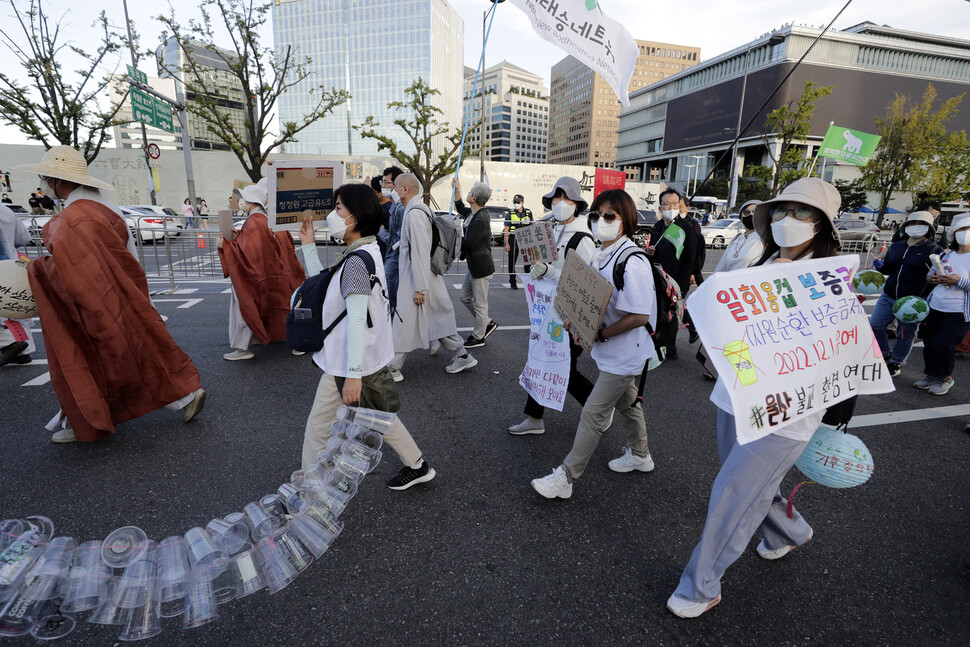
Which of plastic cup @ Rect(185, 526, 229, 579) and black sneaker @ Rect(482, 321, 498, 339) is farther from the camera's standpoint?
black sneaker @ Rect(482, 321, 498, 339)

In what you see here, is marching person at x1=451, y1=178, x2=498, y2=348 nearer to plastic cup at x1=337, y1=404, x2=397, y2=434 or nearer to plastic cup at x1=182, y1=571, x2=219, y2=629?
plastic cup at x1=337, y1=404, x2=397, y2=434

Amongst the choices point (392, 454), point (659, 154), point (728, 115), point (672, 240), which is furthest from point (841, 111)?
point (392, 454)

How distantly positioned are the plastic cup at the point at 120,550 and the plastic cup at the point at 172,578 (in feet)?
0.28

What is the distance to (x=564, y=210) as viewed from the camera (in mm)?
3627

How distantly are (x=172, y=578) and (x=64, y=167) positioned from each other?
2793mm

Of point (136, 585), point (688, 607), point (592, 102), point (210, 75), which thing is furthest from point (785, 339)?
point (592, 102)

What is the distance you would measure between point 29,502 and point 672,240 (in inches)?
226

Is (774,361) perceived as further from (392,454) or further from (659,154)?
(659,154)

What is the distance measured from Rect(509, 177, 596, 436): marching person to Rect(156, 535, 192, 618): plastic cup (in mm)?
2204

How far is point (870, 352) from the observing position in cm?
186

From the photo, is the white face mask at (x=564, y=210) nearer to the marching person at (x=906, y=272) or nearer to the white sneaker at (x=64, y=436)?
the marching person at (x=906, y=272)

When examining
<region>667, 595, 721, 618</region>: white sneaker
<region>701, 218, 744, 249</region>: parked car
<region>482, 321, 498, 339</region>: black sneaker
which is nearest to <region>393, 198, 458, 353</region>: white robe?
<region>482, 321, 498, 339</region>: black sneaker

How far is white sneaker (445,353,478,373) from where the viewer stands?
492 centimetres

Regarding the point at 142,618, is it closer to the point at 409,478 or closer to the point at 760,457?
the point at 409,478
